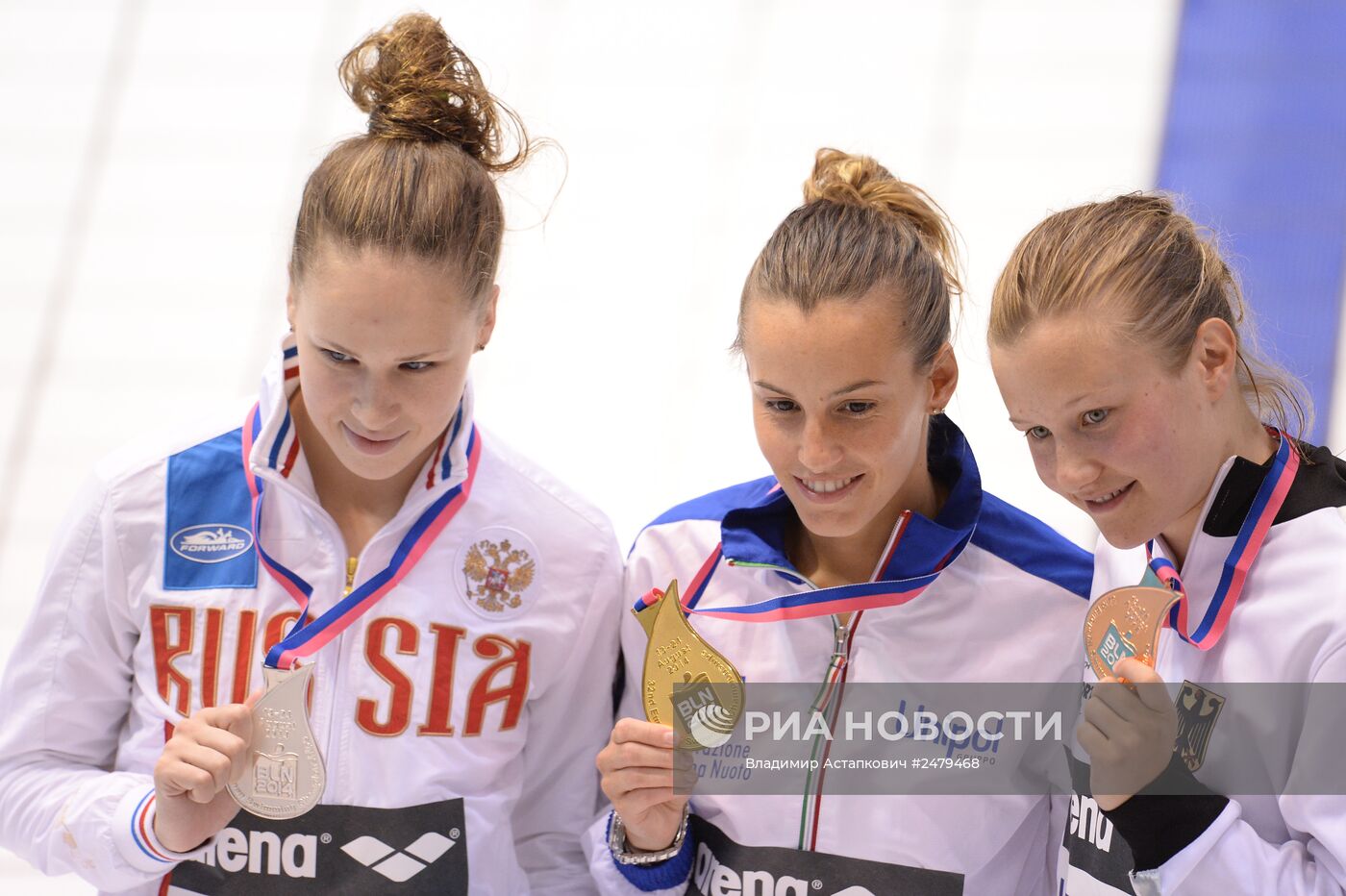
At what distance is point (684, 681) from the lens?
2020mm

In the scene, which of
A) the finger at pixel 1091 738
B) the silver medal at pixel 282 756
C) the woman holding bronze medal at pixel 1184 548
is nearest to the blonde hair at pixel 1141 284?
the woman holding bronze medal at pixel 1184 548

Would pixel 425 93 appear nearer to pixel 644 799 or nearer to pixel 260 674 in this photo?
pixel 260 674

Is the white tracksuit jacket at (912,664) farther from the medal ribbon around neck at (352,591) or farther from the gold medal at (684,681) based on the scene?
Answer: the medal ribbon around neck at (352,591)

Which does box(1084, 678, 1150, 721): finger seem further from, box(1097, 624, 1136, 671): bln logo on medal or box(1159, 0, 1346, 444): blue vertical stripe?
box(1159, 0, 1346, 444): blue vertical stripe

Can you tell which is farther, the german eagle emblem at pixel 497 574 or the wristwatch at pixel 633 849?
the german eagle emblem at pixel 497 574

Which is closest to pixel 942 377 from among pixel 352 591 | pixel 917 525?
pixel 917 525

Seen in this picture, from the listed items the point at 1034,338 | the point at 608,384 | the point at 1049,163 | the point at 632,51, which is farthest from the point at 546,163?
the point at 1034,338

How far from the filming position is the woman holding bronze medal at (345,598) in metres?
2.05

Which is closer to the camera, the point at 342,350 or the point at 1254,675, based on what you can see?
the point at 1254,675

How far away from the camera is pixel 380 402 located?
6.75ft

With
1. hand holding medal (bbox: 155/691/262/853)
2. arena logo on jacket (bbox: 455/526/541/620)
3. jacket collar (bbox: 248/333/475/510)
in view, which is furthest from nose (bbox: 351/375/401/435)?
hand holding medal (bbox: 155/691/262/853)

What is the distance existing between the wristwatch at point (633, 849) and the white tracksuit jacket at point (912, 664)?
2 centimetres

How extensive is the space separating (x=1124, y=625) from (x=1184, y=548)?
16cm

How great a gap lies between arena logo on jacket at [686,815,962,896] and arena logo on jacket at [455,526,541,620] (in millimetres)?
537
